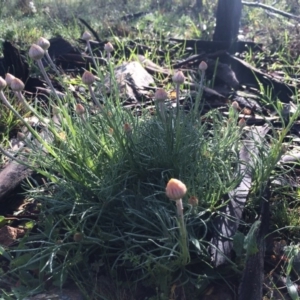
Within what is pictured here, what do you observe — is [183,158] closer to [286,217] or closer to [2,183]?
[286,217]

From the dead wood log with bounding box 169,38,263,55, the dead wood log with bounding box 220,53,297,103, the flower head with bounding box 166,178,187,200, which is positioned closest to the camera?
the flower head with bounding box 166,178,187,200

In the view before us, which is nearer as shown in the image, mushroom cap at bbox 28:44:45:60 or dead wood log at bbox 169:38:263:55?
mushroom cap at bbox 28:44:45:60

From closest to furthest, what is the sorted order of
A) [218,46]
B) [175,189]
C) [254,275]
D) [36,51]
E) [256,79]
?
[175,189] < [254,275] < [36,51] < [256,79] < [218,46]

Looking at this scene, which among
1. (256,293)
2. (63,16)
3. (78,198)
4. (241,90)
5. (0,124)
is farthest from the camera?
(63,16)

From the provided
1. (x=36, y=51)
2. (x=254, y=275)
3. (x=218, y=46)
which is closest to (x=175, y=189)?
(x=254, y=275)

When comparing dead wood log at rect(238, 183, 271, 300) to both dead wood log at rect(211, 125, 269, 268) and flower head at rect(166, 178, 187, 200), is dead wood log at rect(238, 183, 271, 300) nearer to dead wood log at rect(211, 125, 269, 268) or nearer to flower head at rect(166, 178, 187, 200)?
dead wood log at rect(211, 125, 269, 268)

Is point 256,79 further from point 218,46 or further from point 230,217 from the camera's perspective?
point 230,217

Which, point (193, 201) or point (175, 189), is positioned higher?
point (175, 189)

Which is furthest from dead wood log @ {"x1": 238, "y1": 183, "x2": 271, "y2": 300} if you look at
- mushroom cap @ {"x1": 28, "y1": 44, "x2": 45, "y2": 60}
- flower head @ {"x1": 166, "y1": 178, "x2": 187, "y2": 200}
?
mushroom cap @ {"x1": 28, "y1": 44, "x2": 45, "y2": 60}

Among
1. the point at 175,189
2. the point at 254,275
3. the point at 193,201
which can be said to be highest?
the point at 175,189

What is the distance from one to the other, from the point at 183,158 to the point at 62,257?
2.30ft

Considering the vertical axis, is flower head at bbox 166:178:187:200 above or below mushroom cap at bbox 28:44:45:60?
below

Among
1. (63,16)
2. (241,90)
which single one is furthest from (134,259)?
(63,16)

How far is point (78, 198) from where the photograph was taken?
2359mm
